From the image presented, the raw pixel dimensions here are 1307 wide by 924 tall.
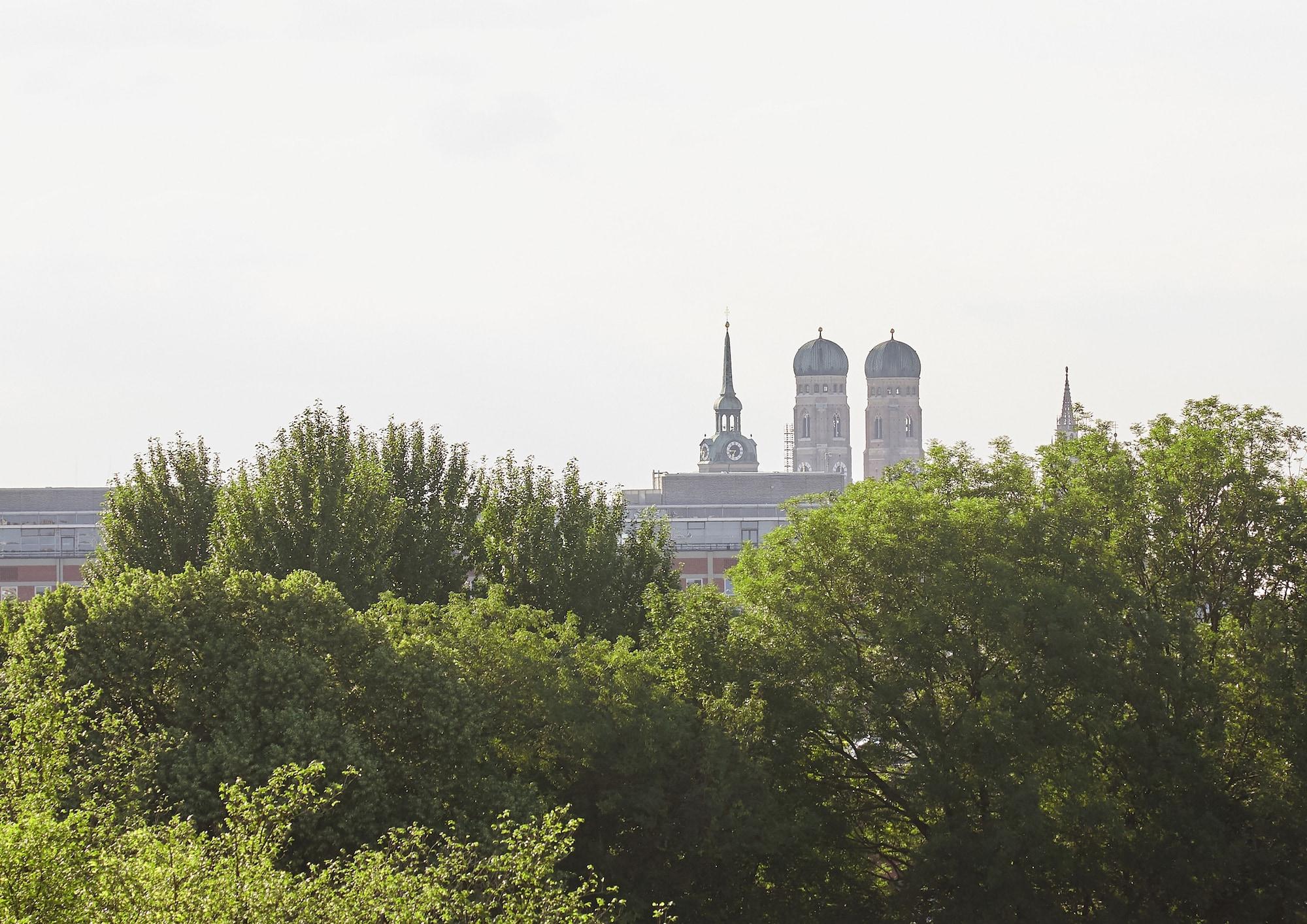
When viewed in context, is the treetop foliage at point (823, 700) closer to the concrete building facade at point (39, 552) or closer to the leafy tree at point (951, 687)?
the leafy tree at point (951, 687)

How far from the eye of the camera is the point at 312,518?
131 ft

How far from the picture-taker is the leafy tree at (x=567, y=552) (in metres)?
43.8

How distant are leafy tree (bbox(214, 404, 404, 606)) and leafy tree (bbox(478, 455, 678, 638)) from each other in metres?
3.79

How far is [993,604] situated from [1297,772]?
673cm

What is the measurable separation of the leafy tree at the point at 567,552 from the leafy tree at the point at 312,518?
379 centimetres

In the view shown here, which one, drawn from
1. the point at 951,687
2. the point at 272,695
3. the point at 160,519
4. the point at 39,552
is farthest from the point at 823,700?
the point at 39,552

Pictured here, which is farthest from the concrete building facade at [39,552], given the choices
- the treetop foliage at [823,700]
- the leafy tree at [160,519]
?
the treetop foliage at [823,700]

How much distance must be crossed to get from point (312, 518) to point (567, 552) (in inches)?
300

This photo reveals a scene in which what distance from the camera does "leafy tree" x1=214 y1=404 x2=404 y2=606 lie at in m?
39.4

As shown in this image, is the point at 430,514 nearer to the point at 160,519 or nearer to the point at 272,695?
the point at 160,519

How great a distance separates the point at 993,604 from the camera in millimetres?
32688

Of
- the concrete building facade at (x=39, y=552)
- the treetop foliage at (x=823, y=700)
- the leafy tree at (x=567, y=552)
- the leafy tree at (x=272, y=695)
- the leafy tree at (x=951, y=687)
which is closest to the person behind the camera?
the leafy tree at (x=272, y=695)

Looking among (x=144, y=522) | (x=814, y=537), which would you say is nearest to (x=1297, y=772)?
(x=814, y=537)

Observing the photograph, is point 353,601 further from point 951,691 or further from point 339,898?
point 339,898
